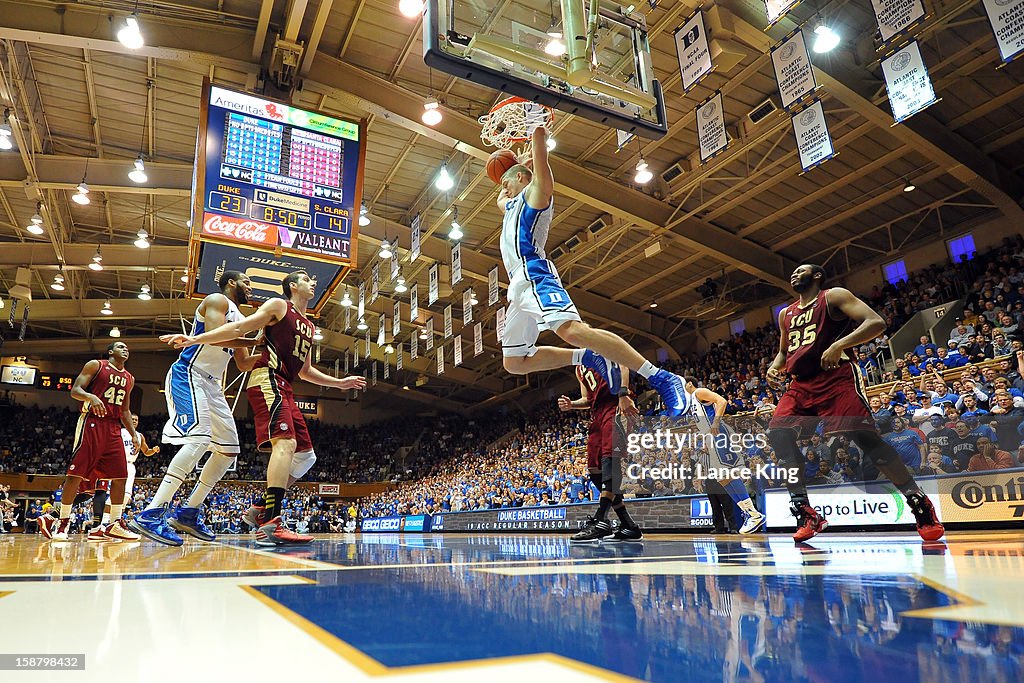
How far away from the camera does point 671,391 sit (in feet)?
11.1

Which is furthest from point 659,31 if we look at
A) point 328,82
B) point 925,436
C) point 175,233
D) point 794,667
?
point 175,233

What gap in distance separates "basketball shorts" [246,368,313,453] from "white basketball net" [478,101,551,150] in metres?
1.99

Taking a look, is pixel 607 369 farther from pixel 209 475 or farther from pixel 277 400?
pixel 209 475

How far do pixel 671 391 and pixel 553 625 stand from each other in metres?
2.65

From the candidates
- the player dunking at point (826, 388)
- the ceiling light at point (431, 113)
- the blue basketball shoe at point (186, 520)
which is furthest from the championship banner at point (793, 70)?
the blue basketball shoe at point (186, 520)

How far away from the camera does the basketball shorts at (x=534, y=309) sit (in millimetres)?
2910

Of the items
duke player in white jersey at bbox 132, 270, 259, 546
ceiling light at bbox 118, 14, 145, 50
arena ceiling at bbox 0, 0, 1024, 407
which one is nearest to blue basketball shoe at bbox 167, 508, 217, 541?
duke player in white jersey at bbox 132, 270, 259, 546

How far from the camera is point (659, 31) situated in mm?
8852

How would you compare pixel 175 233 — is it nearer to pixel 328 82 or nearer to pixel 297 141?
pixel 328 82

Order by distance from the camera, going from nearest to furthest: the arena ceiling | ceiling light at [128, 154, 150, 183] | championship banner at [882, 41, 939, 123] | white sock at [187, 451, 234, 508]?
white sock at [187, 451, 234, 508]
championship banner at [882, 41, 939, 123]
the arena ceiling
ceiling light at [128, 154, 150, 183]

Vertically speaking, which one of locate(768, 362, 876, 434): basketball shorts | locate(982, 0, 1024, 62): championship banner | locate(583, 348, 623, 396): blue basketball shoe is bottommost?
locate(768, 362, 876, 434): basketball shorts

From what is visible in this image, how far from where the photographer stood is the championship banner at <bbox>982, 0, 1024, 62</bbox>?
632cm

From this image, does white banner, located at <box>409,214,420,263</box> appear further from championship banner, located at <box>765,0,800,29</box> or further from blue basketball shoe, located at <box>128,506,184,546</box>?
blue basketball shoe, located at <box>128,506,184,546</box>

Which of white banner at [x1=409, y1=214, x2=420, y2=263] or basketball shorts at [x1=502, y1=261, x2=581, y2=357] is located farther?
white banner at [x1=409, y1=214, x2=420, y2=263]
